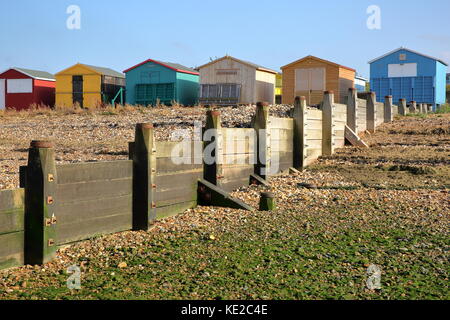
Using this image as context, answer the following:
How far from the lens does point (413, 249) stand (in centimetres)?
707

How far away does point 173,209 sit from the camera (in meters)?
9.32

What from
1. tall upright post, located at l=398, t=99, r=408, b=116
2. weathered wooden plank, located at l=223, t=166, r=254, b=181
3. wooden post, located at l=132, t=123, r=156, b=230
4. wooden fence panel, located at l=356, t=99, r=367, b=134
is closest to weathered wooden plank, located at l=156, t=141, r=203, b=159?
wooden post, located at l=132, t=123, r=156, b=230

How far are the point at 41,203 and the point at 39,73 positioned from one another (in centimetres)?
3844

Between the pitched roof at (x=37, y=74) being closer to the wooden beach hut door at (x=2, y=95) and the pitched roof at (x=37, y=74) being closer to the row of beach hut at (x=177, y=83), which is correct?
the row of beach hut at (x=177, y=83)

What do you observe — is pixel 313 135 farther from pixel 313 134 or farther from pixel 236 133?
pixel 236 133

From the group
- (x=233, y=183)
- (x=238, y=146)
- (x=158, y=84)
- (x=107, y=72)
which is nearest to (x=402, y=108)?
(x=158, y=84)

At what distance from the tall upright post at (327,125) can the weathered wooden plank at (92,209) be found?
9.09 meters

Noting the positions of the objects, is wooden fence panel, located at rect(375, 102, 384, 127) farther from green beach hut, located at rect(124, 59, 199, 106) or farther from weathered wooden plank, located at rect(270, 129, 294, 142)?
green beach hut, located at rect(124, 59, 199, 106)

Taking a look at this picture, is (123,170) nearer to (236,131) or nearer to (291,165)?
(236,131)

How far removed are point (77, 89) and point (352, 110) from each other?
82.6 ft

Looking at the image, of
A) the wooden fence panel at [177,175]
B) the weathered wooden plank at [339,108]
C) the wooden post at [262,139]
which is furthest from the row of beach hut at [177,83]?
the wooden fence panel at [177,175]

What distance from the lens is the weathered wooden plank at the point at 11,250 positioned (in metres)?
6.18

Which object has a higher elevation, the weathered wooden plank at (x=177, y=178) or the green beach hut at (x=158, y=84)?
the green beach hut at (x=158, y=84)

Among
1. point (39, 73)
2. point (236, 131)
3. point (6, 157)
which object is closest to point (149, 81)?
point (39, 73)
